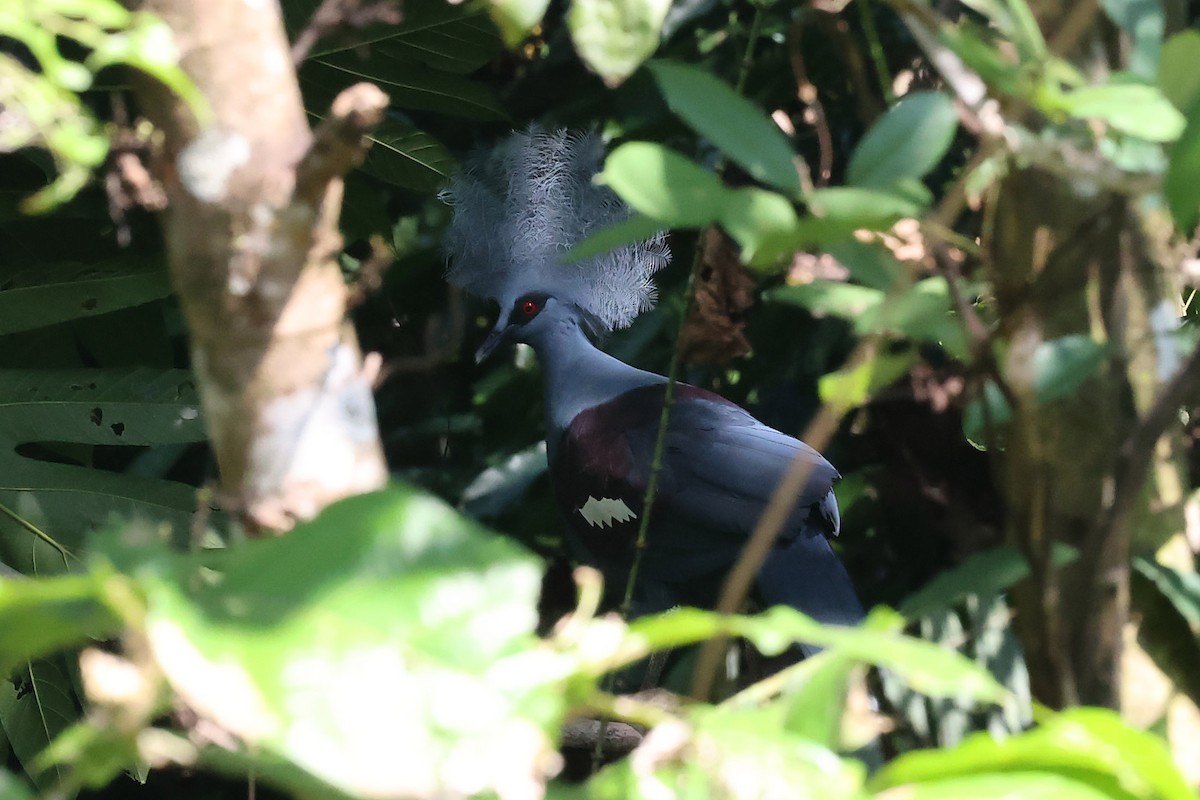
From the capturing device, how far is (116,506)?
1105 millimetres

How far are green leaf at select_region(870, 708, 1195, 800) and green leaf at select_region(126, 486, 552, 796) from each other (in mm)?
148

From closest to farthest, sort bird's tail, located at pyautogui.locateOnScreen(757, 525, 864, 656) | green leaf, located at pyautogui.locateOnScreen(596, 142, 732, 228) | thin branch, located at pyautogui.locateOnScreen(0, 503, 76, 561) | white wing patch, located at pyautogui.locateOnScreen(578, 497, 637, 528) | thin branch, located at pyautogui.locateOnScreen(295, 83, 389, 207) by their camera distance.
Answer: green leaf, located at pyautogui.locateOnScreen(596, 142, 732, 228)
thin branch, located at pyautogui.locateOnScreen(295, 83, 389, 207)
thin branch, located at pyautogui.locateOnScreen(0, 503, 76, 561)
bird's tail, located at pyautogui.locateOnScreen(757, 525, 864, 656)
white wing patch, located at pyautogui.locateOnScreen(578, 497, 637, 528)

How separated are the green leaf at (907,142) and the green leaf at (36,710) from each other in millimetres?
977

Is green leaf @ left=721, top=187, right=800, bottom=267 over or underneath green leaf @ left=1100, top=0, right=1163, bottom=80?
underneath

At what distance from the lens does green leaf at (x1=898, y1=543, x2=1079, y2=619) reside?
487 millimetres

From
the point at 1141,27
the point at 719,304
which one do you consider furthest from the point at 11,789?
the point at 719,304

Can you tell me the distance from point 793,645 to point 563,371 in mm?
520

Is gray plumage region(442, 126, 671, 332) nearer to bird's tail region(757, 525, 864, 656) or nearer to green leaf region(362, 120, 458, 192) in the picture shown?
green leaf region(362, 120, 458, 192)

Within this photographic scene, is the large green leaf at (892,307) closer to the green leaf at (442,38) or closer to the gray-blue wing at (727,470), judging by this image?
the green leaf at (442,38)

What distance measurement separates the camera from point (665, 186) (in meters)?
0.44

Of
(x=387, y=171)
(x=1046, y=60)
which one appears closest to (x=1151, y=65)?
(x=1046, y=60)

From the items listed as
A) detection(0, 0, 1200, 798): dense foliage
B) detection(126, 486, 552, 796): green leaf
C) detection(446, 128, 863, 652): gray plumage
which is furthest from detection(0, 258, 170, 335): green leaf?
detection(126, 486, 552, 796): green leaf

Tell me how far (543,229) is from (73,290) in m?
0.64

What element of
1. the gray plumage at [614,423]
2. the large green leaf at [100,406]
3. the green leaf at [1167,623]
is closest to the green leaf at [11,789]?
the green leaf at [1167,623]
